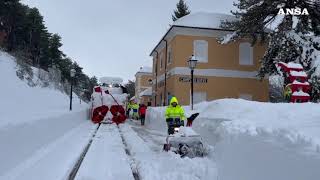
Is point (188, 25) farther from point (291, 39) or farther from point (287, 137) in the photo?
point (287, 137)

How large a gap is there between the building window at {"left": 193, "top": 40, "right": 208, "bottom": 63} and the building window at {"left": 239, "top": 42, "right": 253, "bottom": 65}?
116 inches

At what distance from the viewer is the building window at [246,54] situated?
37.8 m

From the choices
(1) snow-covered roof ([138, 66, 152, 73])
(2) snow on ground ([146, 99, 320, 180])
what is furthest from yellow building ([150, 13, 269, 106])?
(1) snow-covered roof ([138, 66, 152, 73])

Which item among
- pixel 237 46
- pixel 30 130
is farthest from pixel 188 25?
pixel 30 130

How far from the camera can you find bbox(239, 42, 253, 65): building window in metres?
37.8

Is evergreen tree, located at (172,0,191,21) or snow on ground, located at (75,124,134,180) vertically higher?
evergreen tree, located at (172,0,191,21)

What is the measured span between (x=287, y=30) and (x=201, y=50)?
8.59m

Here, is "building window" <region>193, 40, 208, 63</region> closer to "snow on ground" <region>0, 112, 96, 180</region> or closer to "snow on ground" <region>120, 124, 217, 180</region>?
"snow on ground" <region>0, 112, 96, 180</region>

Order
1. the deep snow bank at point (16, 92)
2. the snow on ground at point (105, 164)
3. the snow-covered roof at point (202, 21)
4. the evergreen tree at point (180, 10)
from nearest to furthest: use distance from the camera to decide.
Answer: the snow on ground at point (105, 164) → the deep snow bank at point (16, 92) → the snow-covered roof at point (202, 21) → the evergreen tree at point (180, 10)

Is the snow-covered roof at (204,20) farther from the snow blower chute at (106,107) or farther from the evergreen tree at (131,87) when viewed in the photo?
the evergreen tree at (131,87)

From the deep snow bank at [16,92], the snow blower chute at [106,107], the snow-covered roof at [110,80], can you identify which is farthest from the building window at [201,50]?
the deep snow bank at [16,92]

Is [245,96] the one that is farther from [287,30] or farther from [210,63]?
[287,30]

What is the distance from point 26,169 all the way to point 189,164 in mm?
3765

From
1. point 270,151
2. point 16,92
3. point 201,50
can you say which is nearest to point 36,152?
point 270,151
